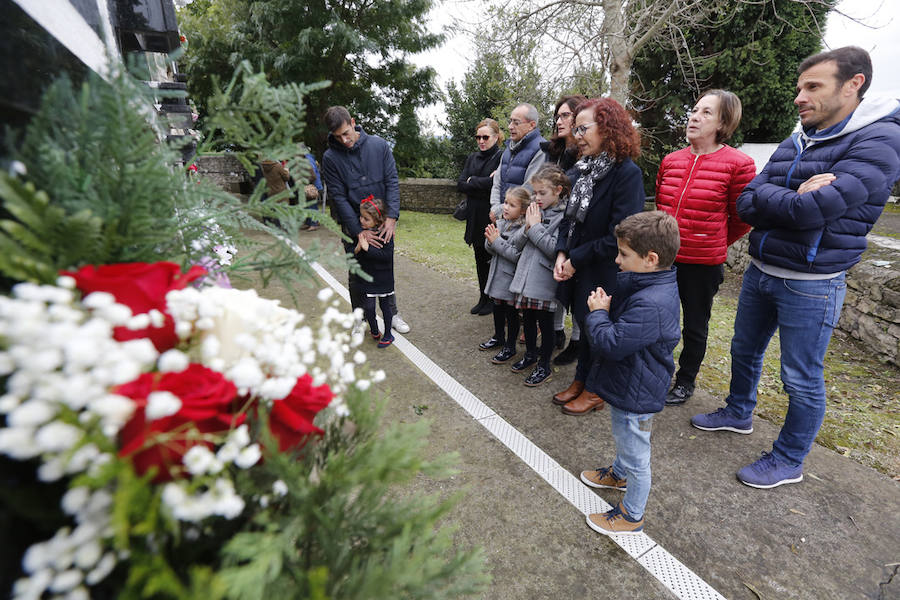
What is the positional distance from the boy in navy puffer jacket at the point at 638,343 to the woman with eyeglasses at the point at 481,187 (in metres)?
3.13

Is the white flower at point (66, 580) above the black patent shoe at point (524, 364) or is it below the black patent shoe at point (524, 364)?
above

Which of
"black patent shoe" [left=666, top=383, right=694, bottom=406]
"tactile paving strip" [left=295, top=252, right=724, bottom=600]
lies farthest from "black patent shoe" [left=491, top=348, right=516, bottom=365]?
"black patent shoe" [left=666, top=383, right=694, bottom=406]

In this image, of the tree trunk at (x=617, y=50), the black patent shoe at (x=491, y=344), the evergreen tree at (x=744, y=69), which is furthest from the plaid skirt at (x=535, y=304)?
the evergreen tree at (x=744, y=69)

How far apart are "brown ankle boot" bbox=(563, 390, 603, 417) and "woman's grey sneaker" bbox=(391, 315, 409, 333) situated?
222 cm

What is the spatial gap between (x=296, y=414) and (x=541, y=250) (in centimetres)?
323

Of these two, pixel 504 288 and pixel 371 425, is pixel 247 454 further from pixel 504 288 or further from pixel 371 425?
pixel 504 288

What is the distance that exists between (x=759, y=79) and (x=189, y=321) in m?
13.9

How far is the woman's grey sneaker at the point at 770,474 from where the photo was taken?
2723 mm

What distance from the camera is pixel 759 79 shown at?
10688 mm

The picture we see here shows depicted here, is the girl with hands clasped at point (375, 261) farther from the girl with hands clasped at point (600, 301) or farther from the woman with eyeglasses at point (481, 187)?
the girl with hands clasped at point (600, 301)

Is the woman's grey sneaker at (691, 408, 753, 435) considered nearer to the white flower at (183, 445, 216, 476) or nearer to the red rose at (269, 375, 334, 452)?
the red rose at (269, 375, 334, 452)

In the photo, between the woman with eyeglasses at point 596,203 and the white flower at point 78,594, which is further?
the woman with eyeglasses at point 596,203

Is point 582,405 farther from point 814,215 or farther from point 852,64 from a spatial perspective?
point 852,64

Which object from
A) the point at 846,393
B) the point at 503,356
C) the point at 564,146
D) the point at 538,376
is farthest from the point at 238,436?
the point at 846,393
